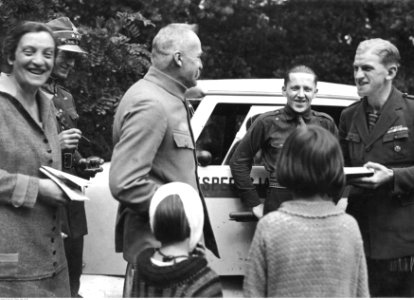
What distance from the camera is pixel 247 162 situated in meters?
5.81

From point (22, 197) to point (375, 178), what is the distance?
189 cm

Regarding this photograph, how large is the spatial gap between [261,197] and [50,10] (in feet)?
8.26

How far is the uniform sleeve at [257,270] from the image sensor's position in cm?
325

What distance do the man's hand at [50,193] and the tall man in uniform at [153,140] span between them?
0.74ft

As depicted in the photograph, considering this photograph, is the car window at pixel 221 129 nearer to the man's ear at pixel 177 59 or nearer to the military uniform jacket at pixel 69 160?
the military uniform jacket at pixel 69 160

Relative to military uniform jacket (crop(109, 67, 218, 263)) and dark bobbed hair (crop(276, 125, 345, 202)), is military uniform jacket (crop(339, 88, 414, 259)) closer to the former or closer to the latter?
military uniform jacket (crop(109, 67, 218, 263))

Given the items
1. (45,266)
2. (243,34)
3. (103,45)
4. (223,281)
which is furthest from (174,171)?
(243,34)

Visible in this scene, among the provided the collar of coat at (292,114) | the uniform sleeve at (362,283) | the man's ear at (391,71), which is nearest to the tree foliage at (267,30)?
the collar of coat at (292,114)

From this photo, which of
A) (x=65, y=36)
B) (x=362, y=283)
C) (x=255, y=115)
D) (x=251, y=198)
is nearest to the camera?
(x=362, y=283)

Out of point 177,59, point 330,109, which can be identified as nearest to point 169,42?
point 177,59

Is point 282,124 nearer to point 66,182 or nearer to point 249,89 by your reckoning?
point 249,89

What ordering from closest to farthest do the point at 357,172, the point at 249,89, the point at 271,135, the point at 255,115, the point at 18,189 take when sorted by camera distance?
1. the point at 18,189
2. the point at 357,172
3. the point at 271,135
4. the point at 255,115
5. the point at 249,89

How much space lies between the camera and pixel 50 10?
23.5ft

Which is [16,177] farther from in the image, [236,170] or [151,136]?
[236,170]
